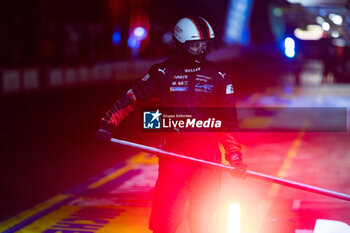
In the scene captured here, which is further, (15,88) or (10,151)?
(15,88)

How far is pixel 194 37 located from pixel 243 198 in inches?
142

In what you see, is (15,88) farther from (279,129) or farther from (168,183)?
(168,183)

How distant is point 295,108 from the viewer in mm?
21375

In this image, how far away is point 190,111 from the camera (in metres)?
4.78

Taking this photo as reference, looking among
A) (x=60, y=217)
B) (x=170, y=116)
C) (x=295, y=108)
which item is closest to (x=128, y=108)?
(x=170, y=116)

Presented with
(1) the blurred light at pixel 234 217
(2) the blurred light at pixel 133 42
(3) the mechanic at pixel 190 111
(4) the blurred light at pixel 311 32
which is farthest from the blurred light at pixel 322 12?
(2) the blurred light at pixel 133 42

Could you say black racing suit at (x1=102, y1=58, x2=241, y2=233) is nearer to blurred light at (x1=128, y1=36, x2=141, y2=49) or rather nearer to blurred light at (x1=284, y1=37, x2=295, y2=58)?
blurred light at (x1=284, y1=37, x2=295, y2=58)

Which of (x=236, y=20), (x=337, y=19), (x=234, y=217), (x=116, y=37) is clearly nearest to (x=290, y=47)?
(x=234, y=217)

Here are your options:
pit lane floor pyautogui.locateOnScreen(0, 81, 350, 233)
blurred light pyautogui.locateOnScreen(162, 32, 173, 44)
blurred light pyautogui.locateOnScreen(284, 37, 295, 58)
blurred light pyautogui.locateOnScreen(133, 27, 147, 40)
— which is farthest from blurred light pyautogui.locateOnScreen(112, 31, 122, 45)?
blurred light pyautogui.locateOnScreen(284, 37, 295, 58)

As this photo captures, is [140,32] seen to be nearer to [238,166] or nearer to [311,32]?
[311,32]

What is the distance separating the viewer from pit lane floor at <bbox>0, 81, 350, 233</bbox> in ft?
22.0

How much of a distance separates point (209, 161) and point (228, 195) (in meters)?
3.28

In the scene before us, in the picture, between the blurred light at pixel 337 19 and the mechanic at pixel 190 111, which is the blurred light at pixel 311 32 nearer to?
the blurred light at pixel 337 19

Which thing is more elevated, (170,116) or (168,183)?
(170,116)
